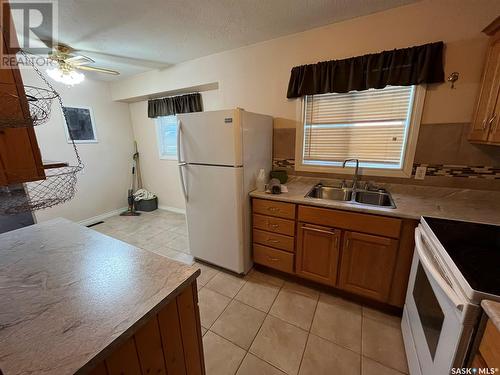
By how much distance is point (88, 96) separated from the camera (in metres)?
3.38

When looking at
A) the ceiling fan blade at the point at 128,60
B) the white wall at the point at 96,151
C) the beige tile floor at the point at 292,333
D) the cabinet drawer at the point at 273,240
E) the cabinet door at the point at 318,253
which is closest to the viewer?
the beige tile floor at the point at 292,333

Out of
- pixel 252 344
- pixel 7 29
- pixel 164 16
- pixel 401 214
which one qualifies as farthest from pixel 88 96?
pixel 401 214

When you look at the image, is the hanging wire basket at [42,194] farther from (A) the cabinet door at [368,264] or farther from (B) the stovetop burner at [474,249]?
(A) the cabinet door at [368,264]

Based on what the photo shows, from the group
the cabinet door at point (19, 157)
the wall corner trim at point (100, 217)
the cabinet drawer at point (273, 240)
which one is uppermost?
the cabinet door at point (19, 157)

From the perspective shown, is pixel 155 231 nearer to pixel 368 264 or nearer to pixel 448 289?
pixel 368 264

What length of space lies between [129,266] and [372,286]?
174cm

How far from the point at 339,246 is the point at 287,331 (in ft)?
2.52

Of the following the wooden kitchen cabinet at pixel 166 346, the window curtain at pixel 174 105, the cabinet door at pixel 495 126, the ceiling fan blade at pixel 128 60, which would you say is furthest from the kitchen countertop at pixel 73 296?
the window curtain at pixel 174 105

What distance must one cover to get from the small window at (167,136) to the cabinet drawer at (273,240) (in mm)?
2401

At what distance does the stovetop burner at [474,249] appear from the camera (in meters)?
0.74

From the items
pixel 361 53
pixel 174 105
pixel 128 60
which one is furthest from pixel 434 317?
pixel 128 60

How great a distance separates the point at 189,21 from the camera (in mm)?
1842

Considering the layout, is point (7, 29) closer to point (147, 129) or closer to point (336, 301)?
point (336, 301)

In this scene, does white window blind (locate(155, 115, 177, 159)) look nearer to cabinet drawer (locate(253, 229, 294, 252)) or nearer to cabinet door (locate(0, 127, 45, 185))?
cabinet drawer (locate(253, 229, 294, 252))
